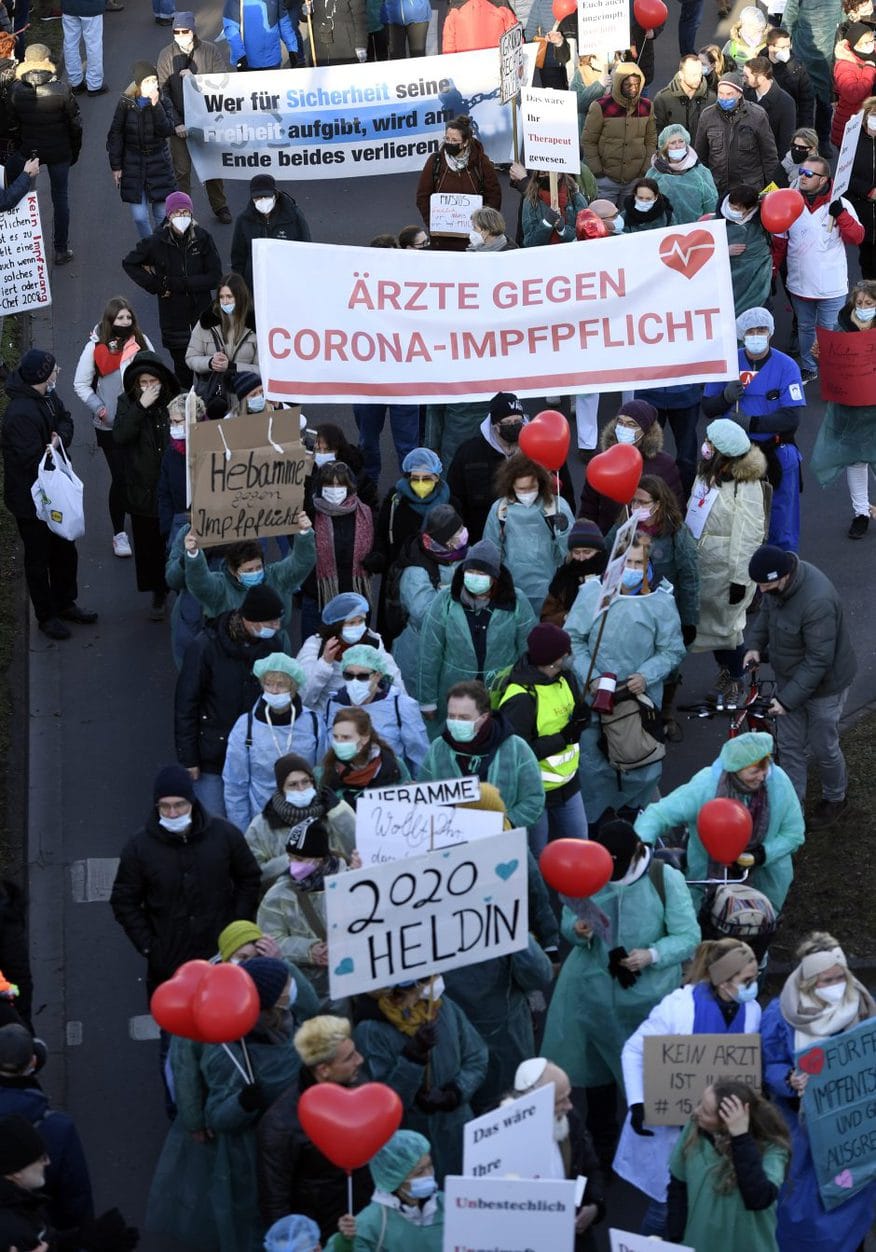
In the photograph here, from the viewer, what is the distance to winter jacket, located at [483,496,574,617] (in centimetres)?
1025

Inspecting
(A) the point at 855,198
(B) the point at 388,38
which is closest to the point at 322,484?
(A) the point at 855,198

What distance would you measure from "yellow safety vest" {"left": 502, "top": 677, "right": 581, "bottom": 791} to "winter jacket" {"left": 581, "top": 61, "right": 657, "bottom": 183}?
24.9 feet

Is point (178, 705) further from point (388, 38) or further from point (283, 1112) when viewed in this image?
point (388, 38)

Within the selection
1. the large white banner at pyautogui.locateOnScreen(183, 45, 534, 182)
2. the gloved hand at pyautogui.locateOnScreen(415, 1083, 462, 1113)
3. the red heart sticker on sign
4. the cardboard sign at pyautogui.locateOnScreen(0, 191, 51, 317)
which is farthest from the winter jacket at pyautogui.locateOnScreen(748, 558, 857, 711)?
the large white banner at pyautogui.locateOnScreen(183, 45, 534, 182)

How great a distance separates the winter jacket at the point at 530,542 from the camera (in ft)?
33.6

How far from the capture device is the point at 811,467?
12.8 metres

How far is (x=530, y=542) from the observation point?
10258mm

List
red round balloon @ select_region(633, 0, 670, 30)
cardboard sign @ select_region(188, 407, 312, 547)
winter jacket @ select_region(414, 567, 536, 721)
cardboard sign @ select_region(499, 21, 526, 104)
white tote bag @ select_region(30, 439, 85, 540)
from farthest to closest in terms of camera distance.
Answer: red round balloon @ select_region(633, 0, 670, 30) < cardboard sign @ select_region(499, 21, 526, 104) < white tote bag @ select_region(30, 439, 85, 540) < cardboard sign @ select_region(188, 407, 312, 547) < winter jacket @ select_region(414, 567, 536, 721)

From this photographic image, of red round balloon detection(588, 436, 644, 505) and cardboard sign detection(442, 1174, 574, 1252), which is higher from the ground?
red round balloon detection(588, 436, 644, 505)

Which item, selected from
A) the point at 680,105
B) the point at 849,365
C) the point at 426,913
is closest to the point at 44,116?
the point at 680,105

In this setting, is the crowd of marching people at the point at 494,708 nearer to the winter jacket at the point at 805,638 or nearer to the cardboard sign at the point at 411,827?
the winter jacket at the point at 805,638

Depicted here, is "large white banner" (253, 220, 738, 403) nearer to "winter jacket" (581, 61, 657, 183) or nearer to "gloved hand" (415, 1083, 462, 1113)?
"winter jacket" (581, 61, 657, 183)

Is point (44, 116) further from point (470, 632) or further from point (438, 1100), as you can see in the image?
point (438, 1100)

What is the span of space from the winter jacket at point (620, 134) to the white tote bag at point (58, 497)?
5.77 m
